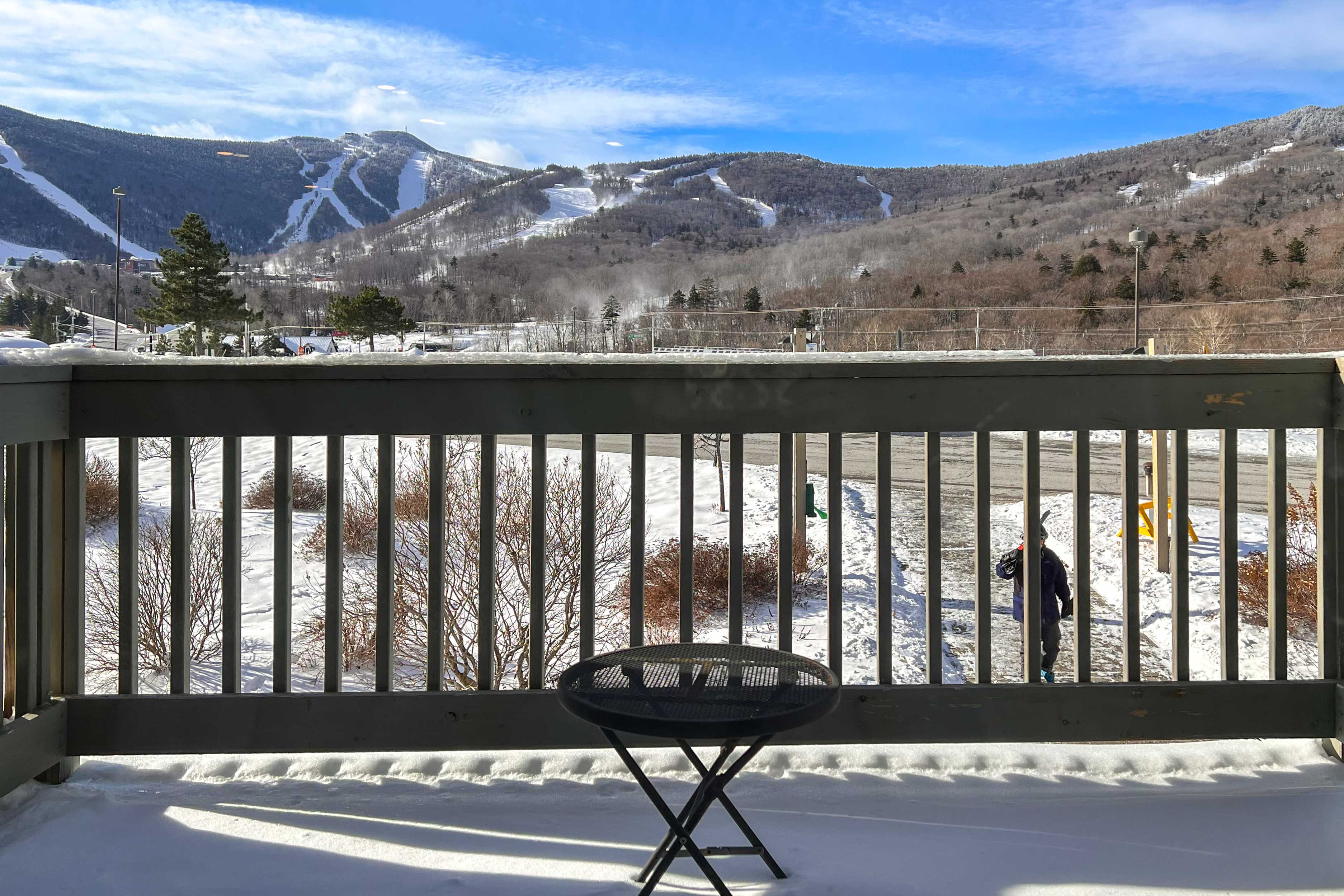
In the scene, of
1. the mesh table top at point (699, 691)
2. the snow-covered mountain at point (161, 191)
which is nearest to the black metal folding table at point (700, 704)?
the mesh table top at point (699, 691)

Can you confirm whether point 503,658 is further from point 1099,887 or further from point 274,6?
point 274,6

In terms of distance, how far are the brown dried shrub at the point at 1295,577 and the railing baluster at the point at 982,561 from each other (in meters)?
5.98

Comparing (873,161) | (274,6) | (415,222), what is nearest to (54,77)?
(415,222)

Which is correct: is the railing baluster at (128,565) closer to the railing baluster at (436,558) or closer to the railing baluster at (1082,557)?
the railing baluster at (436,558)

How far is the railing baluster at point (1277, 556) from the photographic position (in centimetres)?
165

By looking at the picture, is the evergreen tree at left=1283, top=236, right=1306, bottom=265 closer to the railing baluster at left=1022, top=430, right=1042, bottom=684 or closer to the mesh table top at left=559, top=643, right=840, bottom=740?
the railing baluster at left=1022, top=430, right=1042, bottom=684

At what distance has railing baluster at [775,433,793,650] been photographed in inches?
64.2

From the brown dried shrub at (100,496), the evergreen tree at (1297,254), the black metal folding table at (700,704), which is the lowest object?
the brown dried shrub at (100,496)

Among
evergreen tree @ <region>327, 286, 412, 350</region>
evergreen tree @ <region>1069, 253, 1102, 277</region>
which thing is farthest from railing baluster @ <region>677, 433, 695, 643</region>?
evergreen tree @ <region>1069, 253, 1102, 277</region>

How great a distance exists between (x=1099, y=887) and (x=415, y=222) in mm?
108051

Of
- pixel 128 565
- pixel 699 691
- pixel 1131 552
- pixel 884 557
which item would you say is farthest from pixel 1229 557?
pixel 128 565

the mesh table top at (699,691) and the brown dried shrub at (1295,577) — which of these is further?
the brown dried shrub at (1295,577)

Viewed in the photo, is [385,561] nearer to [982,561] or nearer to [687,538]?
[687,538]

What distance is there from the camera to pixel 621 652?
1371mm
